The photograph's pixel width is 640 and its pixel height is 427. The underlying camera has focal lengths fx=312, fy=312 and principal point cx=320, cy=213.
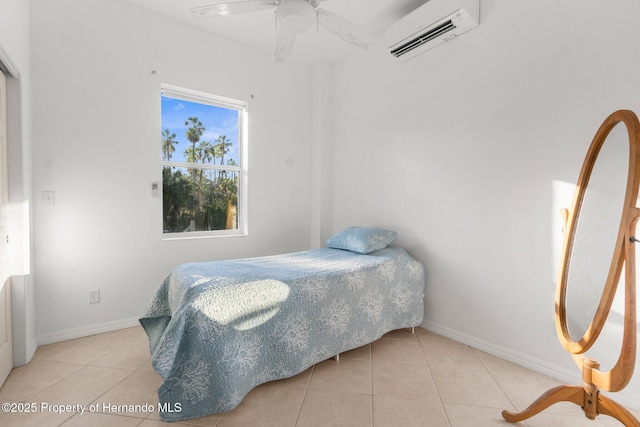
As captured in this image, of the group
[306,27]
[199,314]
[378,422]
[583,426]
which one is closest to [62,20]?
[306,27]

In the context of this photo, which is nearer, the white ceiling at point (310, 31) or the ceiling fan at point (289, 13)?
the ceiling fan at point (289, 13)

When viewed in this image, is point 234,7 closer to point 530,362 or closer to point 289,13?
point 289,13

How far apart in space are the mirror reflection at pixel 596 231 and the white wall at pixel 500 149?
0.42 m

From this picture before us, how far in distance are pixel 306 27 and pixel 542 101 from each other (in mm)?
1563

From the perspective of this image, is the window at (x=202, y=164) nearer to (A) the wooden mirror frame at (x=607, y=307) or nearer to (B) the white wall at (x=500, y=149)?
(B) the white wall at (x=500, y=149)

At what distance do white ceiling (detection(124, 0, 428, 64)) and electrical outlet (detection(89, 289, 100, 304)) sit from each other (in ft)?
7.96

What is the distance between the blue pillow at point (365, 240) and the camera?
8.73 feet

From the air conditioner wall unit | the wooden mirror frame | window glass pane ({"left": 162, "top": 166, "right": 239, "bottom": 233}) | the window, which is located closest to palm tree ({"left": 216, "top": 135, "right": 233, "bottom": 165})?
the window

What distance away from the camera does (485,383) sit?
191 centimetres

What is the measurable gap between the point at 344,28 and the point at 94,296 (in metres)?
2.77

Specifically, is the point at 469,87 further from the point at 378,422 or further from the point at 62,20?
the point at 62,20

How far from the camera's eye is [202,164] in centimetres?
318

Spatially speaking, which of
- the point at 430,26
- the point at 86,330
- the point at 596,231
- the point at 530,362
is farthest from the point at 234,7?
the point at 530,362

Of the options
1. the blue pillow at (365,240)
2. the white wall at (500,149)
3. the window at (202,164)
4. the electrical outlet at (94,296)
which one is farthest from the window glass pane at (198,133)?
the white wall at (500,149)
